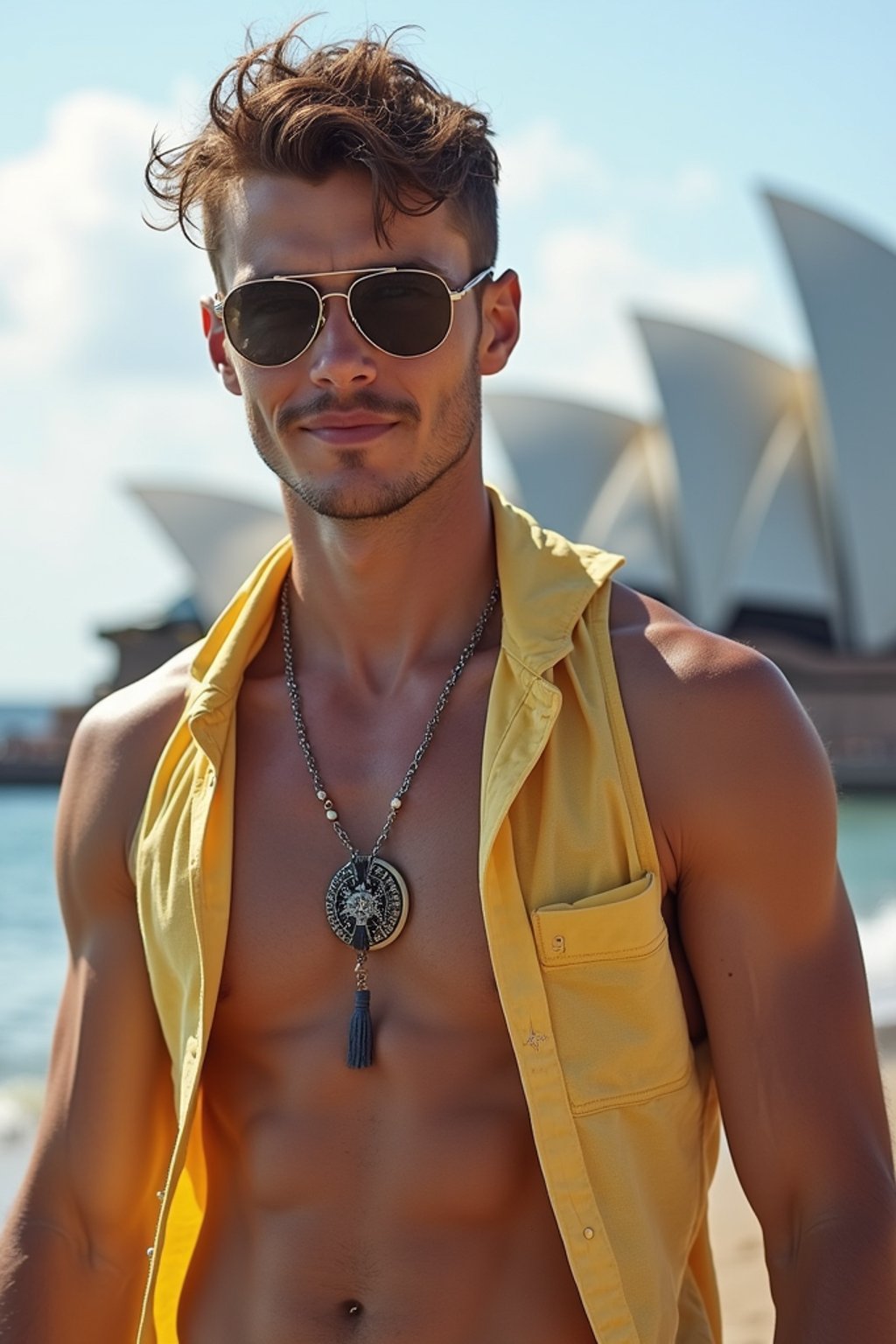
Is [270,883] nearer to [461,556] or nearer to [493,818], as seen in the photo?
[493,818]

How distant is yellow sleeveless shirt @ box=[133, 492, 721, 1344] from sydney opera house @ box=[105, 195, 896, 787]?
24.5 m

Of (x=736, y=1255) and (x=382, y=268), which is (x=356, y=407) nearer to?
(x=382, y=268)

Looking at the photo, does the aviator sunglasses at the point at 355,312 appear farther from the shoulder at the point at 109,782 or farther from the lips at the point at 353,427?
the shoulder at the point at 109,782

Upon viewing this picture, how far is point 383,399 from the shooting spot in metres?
1.70

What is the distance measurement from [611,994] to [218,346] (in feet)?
2.95

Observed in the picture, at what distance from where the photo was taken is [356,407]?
170 cm

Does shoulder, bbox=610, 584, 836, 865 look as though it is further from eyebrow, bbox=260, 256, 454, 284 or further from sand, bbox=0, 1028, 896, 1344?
sand, bbox=0, 1028, 896, 1344

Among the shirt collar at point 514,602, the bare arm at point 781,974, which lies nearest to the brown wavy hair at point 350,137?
the shirt collar at point 514,602

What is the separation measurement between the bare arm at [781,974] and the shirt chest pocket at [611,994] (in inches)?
2.1

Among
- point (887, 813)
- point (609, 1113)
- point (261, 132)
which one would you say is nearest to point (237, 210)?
point (261, 132)

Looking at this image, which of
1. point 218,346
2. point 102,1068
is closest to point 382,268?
point 218,346

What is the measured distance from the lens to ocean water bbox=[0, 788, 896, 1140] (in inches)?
305

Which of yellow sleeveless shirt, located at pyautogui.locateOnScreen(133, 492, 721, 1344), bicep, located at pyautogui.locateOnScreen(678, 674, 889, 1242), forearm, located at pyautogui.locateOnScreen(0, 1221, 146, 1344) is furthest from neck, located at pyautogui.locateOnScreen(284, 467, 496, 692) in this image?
forearm, located at pyautogui.locateOnScreen(0, 1221, 146, 1344)

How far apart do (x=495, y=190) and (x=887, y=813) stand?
2287 centimetres
